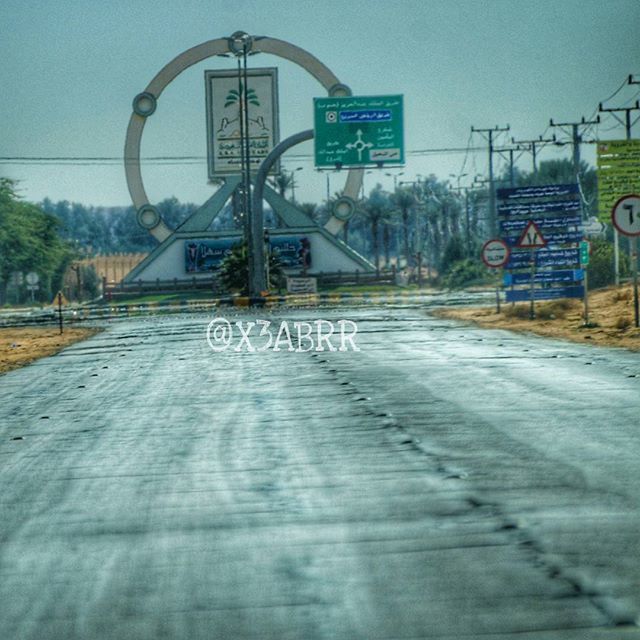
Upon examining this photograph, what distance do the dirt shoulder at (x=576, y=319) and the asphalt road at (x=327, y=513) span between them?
9918mm

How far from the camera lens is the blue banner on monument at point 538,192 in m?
36.8

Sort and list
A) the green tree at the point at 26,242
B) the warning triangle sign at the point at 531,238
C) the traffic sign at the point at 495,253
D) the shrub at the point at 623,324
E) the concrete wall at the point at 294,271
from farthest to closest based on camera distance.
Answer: the green tree at the point at 26,242
the concrete wall at the point at 294,271
the traffic sign at the point at 495,253
the warning triangle sign at the point at 531,238
the shrub at the point at 623,324

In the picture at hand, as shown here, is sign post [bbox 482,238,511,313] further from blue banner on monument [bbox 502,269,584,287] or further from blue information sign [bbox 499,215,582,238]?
blue banner on monument [bbox 502,269,584,287]

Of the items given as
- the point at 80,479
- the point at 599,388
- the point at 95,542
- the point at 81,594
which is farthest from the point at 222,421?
the point at 81,594

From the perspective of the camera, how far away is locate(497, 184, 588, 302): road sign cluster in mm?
36844

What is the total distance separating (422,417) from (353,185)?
258 ft

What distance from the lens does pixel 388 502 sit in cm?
664

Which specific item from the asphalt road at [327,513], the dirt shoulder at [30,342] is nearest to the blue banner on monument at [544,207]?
the dirt shoulder at [30,342]

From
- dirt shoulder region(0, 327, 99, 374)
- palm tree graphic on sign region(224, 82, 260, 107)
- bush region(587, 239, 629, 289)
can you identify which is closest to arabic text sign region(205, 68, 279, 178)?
palm tree graphic on sign region(224, 82, 260, 107)

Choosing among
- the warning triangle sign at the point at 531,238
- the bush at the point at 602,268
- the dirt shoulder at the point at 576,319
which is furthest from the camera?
the bush at the point at 602,268

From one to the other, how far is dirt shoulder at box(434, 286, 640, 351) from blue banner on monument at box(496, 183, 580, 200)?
326 cm

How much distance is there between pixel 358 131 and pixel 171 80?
37.8 metres

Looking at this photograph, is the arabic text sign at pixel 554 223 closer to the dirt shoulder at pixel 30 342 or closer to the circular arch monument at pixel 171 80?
the dirt shoulder at pixel 30 342

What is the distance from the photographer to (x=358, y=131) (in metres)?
51.2
